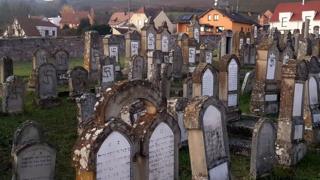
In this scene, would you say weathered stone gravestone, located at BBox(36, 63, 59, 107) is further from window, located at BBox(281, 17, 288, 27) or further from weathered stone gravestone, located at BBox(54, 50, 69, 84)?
window, located at BBox(281, 17, 288, 27)

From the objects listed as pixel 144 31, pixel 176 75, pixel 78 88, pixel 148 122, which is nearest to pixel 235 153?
pixel 148 122

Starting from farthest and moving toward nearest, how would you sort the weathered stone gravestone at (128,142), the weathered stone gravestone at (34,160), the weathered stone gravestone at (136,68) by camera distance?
the weathered stone gravestone at (136,68), the weathered stone gravestone at (34,160), the weathered stone gravestone at (128,142)

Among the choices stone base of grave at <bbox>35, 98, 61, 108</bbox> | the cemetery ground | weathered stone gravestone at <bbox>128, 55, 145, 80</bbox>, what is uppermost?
weathered stone gravestone at <bbox>128, 55, 145, 80</bbox>

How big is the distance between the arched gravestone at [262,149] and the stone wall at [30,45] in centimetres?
2132

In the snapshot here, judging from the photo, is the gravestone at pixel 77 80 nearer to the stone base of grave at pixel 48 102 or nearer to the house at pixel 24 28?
the stone base of grave at pixel 48 102

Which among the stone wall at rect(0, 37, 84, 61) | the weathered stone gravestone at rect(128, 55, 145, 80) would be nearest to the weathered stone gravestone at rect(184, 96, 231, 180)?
the weathered stone gravestone at rect(128, 55, 145, 80)

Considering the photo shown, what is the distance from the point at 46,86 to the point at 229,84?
21.6 feet

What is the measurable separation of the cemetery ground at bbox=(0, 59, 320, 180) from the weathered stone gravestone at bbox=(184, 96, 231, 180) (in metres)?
1.35

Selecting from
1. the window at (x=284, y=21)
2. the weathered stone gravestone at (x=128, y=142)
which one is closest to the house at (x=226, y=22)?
the window at (x=284, y=21)

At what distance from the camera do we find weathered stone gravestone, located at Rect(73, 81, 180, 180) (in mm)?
5844

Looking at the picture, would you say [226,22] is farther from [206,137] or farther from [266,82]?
[206,137]

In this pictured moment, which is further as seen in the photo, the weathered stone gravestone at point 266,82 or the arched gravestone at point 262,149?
the weathered stone gravestone at point 266,82

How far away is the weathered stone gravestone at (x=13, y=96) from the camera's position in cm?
1459

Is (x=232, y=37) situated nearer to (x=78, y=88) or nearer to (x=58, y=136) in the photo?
(x=78, y=88)
